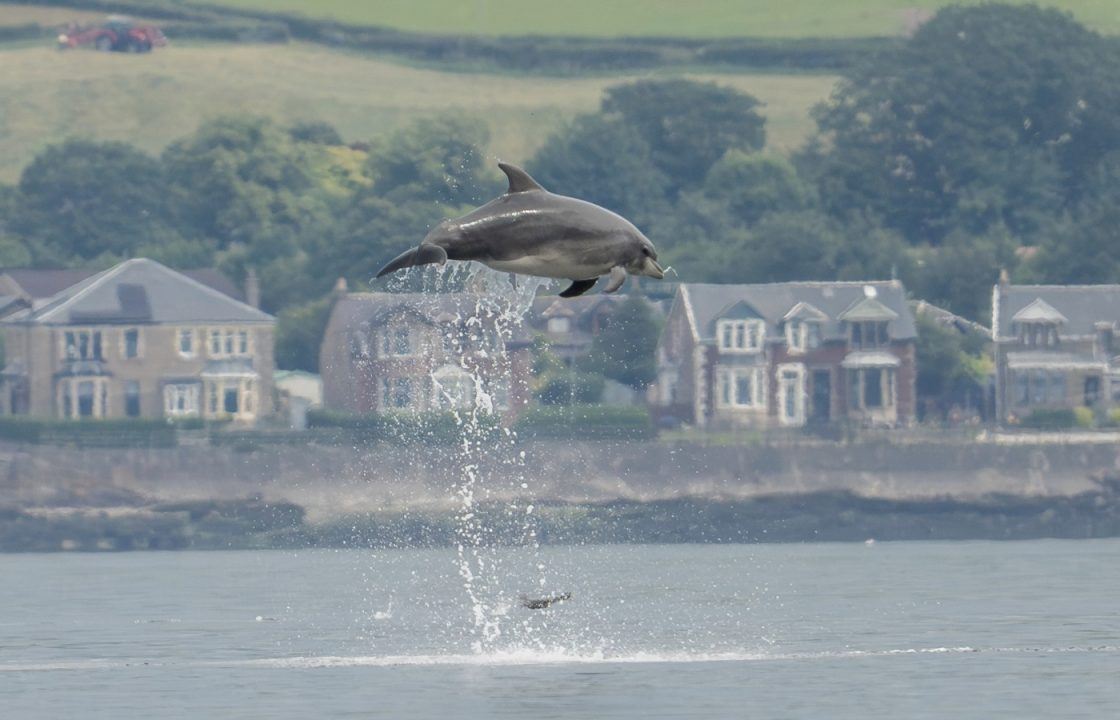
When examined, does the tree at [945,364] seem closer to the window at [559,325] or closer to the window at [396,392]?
the window at [559,325]

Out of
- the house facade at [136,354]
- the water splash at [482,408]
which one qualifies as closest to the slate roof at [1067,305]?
the water splash at [482,408]

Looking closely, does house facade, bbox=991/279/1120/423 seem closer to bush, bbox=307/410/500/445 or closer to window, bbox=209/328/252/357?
bush, bbox=307/410/500/445

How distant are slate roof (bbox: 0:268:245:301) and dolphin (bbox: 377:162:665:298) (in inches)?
5941

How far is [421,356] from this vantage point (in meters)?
168

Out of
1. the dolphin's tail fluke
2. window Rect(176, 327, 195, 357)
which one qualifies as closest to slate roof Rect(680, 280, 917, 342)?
window Rect(176, 327, 195, 357)

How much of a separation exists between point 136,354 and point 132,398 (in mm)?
2594

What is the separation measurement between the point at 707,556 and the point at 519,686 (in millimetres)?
59471

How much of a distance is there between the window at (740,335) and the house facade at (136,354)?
26430mm

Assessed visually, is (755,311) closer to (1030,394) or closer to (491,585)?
(1030,394)

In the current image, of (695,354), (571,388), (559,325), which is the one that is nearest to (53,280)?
(559,325)

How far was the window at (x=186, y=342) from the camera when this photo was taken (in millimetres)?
181000

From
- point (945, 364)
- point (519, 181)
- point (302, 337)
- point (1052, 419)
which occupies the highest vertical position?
point (519, 181)

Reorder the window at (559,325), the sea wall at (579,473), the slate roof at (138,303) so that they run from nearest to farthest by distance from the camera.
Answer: the sea wall at (579,473)
the slate roof at (138,303)
the window at (559,325)

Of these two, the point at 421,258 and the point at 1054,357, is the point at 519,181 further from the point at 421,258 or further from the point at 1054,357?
the point at 1054,357
